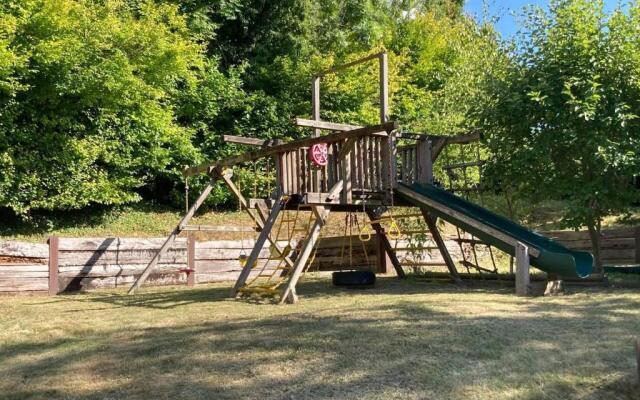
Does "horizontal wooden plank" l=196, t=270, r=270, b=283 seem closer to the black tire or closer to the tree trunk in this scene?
the black tire

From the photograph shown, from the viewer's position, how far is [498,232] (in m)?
8.98

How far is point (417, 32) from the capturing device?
2841 cm

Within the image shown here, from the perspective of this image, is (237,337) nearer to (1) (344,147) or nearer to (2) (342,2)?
(1) (344,147)

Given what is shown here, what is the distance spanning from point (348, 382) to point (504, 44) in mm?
11021

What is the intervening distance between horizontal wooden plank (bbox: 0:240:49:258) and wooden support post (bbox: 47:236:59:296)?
0.30 ft

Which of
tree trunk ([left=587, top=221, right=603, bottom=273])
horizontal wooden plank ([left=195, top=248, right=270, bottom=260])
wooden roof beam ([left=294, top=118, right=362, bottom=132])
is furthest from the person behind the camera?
horizontal wooden plank ([left=195, top=248, right=270, bottom=260])

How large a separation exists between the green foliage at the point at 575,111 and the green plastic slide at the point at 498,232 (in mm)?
882

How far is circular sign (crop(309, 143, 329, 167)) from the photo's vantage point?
9703 millimetres

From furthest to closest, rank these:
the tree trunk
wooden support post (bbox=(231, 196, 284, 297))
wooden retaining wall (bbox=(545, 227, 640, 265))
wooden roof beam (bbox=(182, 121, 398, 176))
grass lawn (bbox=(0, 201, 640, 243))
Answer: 1. grass lawn (bbox=(0, 201, 640, 243))
2. wooden retaining wall (bbox=(545, 227, 640, 265))
3. the tree trunk
4. wooden support post (bbox=(231, 196, 284, 297))
5. wooden roof beam (bbox=(182, 121, 398, 176))

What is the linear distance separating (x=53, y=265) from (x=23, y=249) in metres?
0.60

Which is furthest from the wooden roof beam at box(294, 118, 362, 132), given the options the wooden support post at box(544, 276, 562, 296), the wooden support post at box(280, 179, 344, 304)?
the wooden support post at box(544, 276, 562, 296)

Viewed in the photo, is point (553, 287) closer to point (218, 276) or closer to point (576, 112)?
point (576, 112)

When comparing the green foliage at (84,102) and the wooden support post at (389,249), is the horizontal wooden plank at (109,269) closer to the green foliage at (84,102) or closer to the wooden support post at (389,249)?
the green foliage at (84,102)

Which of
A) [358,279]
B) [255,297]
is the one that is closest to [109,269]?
[255,297]
